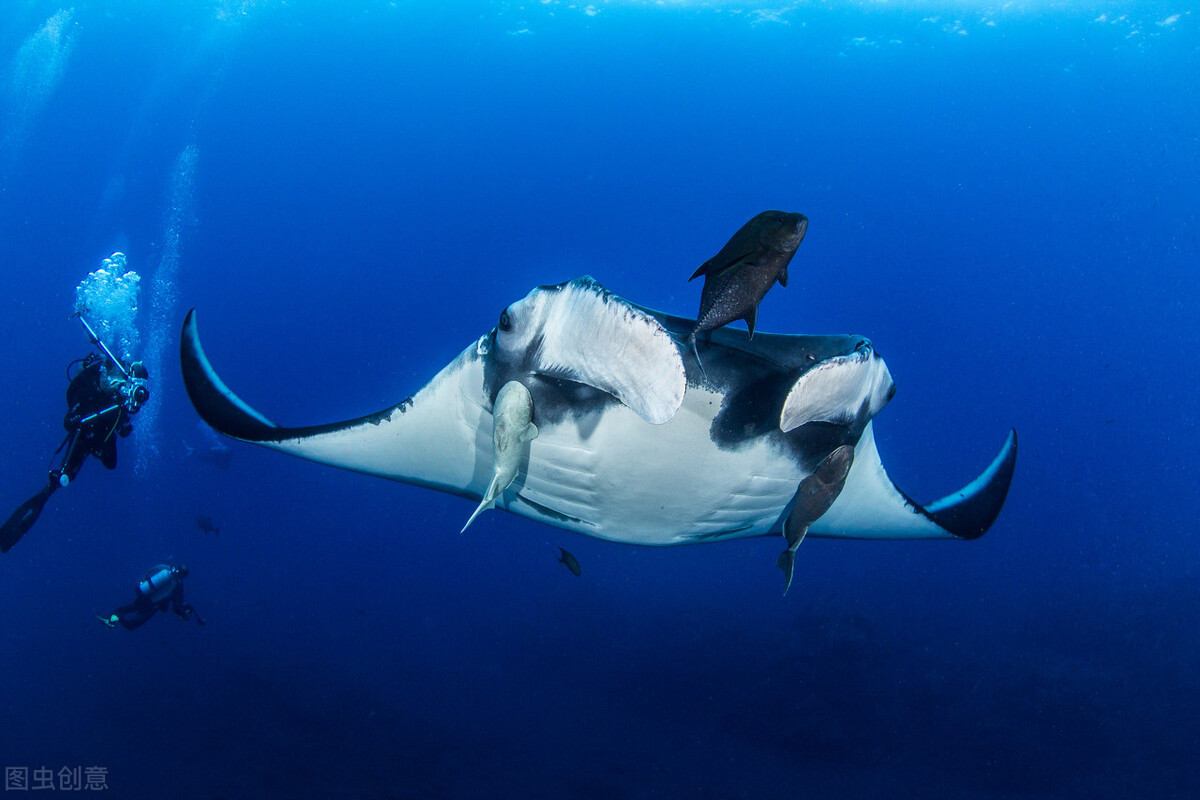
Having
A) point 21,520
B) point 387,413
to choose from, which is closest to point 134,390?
point 21,520

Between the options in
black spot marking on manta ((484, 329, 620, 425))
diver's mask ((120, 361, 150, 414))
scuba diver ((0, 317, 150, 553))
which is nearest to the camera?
black spot marking on manta ((484, 329, 620, 425))

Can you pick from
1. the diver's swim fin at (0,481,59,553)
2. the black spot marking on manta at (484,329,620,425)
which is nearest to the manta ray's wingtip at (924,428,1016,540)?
the black spot marking on manta at (484,329,620,425)

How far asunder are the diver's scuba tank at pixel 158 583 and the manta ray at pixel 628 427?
28.6 ft

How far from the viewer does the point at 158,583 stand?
9.37 m

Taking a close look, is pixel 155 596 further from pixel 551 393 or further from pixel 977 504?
pixel 977 504

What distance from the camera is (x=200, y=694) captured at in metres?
13.8

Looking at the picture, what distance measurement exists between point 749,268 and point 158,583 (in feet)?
37.1

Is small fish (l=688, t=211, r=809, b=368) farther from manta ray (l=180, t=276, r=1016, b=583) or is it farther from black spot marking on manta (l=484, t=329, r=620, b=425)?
black spot marking on manta (l=484, t=329, r=620, b=425)

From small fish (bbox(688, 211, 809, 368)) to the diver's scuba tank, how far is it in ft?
36.6

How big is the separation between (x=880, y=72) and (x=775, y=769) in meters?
29.1

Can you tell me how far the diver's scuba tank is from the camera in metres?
9.27

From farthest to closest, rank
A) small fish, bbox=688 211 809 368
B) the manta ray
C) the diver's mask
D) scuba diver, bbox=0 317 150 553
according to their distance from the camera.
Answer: the diver's mask, scuba diver, bbox=0 317 150 553, the manta ray, small fish, bbox=688 211 809 368

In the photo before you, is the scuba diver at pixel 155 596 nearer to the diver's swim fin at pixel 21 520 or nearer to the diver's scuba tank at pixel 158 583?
the diver's scuba tank at pixel 158 583

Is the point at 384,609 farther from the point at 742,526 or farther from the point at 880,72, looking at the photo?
the point at 880,72
